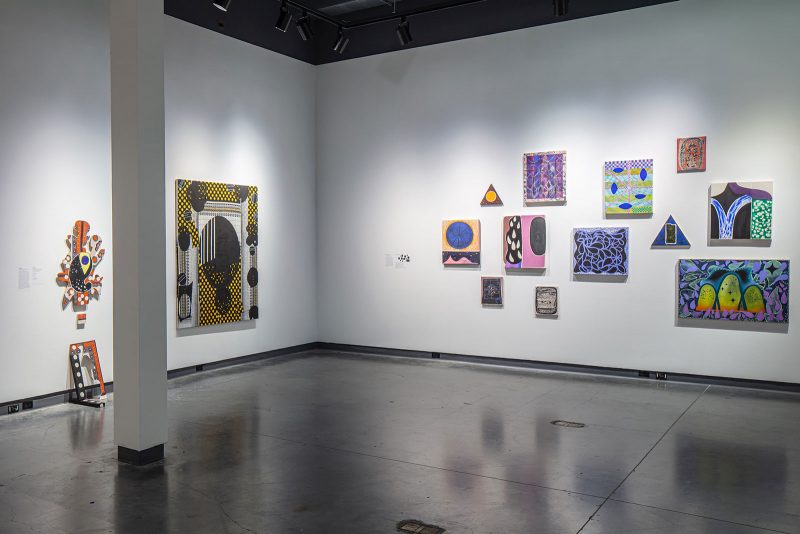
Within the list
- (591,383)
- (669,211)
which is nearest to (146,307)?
(591,383)

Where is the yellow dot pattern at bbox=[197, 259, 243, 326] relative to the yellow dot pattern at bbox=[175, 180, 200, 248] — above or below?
below

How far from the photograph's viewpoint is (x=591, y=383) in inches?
289

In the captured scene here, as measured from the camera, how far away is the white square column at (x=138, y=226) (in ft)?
14.9

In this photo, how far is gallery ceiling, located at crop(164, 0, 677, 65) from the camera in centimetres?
786

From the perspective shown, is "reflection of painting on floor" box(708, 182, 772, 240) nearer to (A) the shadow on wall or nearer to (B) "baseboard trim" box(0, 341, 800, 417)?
(B) "baseboard trim" box(0, 341, 800, 417)

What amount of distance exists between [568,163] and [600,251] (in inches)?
43.6

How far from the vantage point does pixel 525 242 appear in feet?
26.8

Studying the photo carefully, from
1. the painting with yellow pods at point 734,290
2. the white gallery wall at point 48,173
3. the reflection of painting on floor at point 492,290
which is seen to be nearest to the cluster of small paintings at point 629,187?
the painting with yellow pods at point 734,290

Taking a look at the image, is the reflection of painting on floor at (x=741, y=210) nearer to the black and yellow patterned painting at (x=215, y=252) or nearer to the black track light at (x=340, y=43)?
the black track light at (x=340, y=43)

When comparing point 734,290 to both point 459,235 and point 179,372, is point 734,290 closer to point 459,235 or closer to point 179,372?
point 459,235

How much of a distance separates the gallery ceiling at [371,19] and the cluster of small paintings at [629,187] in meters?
1.78

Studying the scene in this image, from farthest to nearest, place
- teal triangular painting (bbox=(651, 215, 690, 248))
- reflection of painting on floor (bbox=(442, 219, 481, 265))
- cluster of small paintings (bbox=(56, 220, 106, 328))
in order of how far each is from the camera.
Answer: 1. reflection of painting on floor (bbox=(442, 219, 481, 265))
2. teal triangular painting (bbox=(651, 215, 690, 248))
3. cluster of small paintings (bbox=(56, 220, 106, 328))

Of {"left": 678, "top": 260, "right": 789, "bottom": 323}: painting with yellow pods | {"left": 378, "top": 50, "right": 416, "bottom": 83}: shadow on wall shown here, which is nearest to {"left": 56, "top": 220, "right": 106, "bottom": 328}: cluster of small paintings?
{"left": 378, "top": 50, "right": 416, "bottom": 83}: shadow on wall

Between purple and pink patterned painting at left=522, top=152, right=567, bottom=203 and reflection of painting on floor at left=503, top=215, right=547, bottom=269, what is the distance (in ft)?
0.87
